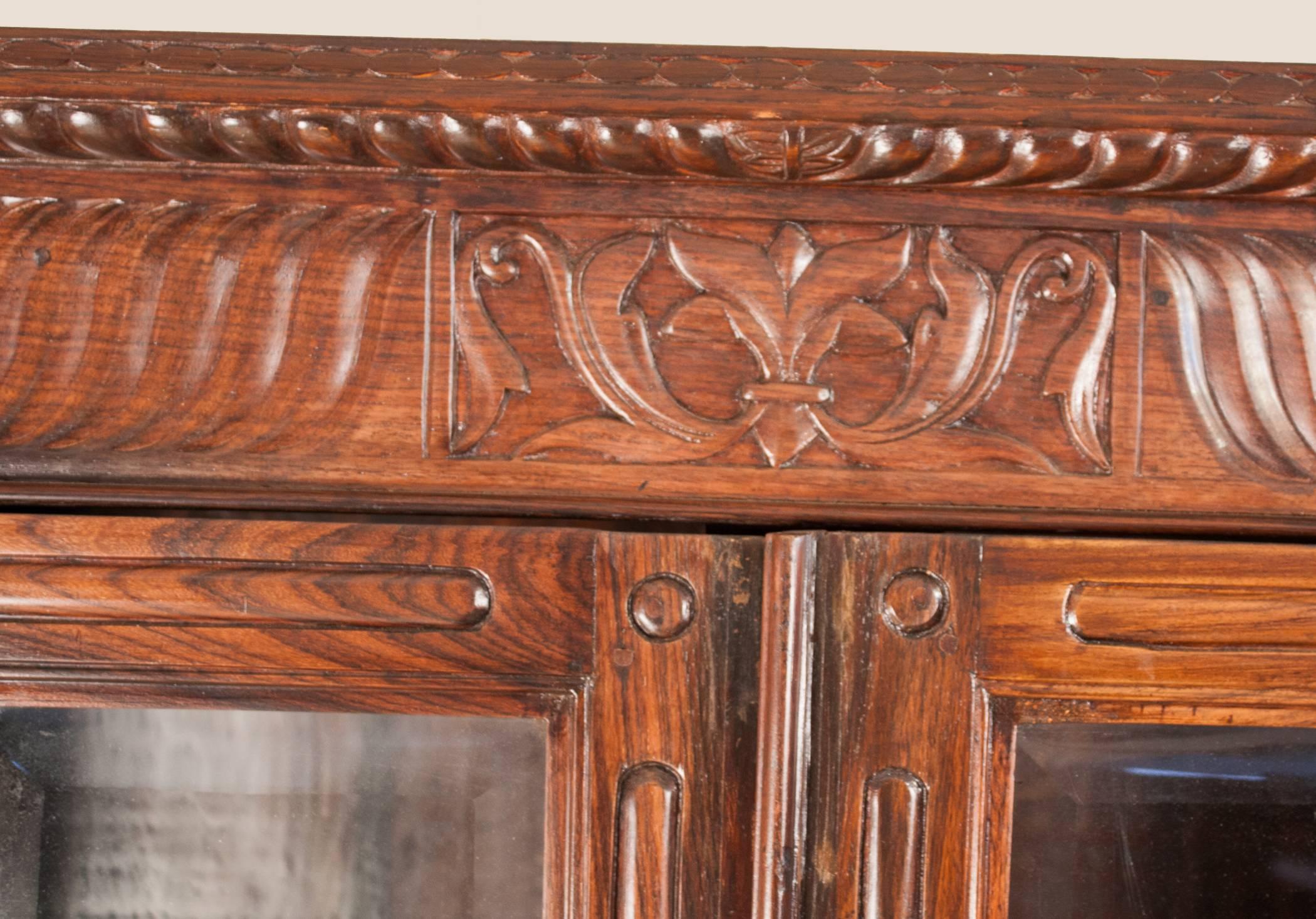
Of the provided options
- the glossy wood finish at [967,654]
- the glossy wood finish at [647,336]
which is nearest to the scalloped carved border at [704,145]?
the glossy wood finish at [647,336]

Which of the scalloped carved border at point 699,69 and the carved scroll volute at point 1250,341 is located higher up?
the scalloped carved border at point 699,69

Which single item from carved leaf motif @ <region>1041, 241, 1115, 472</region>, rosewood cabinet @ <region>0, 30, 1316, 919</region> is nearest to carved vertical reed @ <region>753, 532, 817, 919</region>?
rosewood cabinet @ <region>0, 30, 1316, 919</region>

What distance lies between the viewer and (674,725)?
38 cm

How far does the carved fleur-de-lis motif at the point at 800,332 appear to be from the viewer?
380 mm

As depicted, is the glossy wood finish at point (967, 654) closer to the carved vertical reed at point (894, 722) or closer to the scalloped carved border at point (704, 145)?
the carved vertical reed at point (894, 722)

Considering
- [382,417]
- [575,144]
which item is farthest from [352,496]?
[575,144]

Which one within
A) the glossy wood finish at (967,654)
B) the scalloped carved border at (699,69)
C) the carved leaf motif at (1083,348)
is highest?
the scalloped carved border at (699,69)

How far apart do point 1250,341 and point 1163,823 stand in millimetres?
185

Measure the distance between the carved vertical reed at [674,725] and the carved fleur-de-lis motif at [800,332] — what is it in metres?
0.04

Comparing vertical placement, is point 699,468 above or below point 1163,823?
above

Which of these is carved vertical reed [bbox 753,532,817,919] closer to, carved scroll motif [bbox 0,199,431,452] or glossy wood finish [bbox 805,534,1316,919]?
glossy wood finish [bbox 805,534,1316,919]

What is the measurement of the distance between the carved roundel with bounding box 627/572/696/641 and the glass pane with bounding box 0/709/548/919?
0.07m

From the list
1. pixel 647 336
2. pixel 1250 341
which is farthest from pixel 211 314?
pixel 1250 341

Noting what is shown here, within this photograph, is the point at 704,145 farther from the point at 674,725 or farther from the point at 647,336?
the point at 674,725
